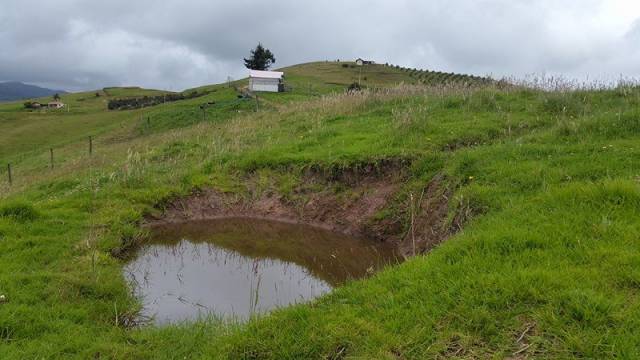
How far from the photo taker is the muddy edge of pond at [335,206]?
36.8ft

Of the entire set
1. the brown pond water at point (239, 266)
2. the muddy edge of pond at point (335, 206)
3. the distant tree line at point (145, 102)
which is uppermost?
the distant tree line at point (145, 102)

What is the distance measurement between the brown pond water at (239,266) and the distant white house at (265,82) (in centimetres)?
4157

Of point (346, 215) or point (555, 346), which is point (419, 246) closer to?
point (346, 215)

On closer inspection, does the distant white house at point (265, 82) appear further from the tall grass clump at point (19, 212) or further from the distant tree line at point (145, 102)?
the tall grass clump at point (19, 212)

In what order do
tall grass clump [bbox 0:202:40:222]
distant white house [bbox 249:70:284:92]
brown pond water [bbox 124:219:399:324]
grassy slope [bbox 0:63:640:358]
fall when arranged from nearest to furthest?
1. grassy slope [bbox 0:63:640:358]
2. brown pond water [bbox 124:219:399:324]
3. tall grass clump [bbox 0:202:40:222]
4. distant white house [bbox 249:70:284:92]

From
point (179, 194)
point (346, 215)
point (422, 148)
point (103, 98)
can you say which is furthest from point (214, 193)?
point (103, 98)

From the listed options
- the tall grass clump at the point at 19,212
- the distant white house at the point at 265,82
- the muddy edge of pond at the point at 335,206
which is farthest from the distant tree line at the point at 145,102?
the tall grass clump at the point at 19,212

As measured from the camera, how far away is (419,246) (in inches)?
399

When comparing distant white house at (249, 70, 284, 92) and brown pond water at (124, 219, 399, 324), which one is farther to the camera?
distant white house at (249, 70, 284, 92)

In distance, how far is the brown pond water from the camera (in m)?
8.04

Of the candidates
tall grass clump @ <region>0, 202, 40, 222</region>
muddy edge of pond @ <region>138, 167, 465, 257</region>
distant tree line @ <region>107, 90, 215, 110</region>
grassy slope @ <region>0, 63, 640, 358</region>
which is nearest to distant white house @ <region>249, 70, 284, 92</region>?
distant tree line @ <region>107, 90, 215, 110</region>

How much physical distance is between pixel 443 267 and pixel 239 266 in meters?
5.02

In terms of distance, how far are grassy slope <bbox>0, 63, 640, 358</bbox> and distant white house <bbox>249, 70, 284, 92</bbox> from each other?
40.0m

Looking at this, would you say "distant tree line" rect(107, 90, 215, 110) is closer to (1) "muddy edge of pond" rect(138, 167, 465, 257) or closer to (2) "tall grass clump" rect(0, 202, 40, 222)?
(1) "muddy edge of pond" rect(138, 167, 465, 257)
